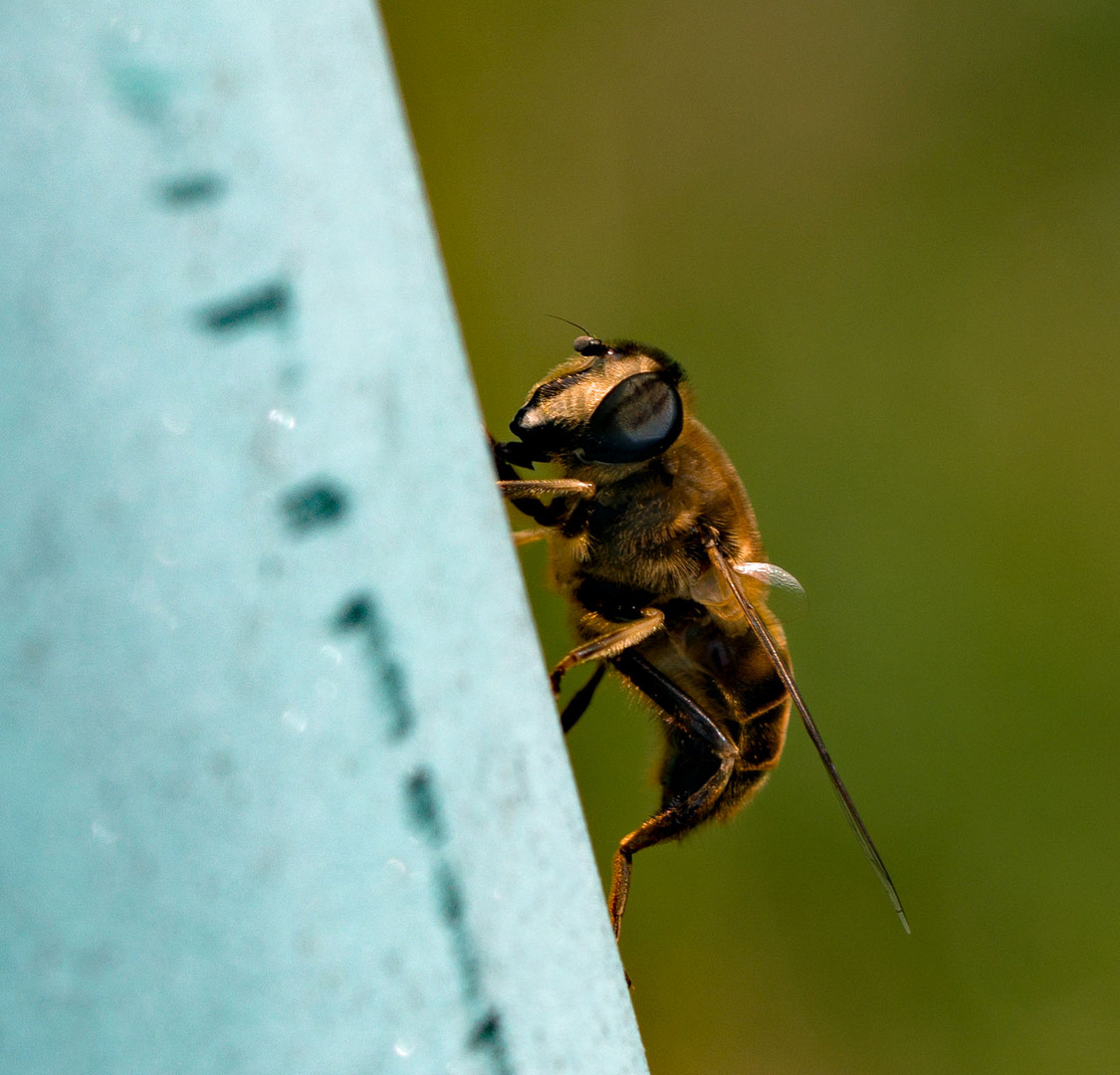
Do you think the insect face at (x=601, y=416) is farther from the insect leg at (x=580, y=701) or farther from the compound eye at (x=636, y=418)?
the insect leg at (x=580, y=701)

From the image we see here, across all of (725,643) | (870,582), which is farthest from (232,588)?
(870,582)

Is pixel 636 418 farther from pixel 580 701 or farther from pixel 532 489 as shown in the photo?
pixel 580 701

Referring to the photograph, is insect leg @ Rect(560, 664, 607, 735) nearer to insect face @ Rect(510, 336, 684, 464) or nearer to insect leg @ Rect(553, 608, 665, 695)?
insect leg @ Rect(553, 608, 665, 695)

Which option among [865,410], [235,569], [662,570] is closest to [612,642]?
[662,570]

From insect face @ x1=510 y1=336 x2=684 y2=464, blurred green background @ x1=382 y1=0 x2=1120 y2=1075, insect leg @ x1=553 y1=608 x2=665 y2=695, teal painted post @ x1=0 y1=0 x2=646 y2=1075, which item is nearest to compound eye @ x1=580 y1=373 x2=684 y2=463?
insect face @ x1=510 y1=336 x2=684 y2=464

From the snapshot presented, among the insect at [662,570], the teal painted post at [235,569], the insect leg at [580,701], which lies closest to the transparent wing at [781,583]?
the insect at [662,570]
